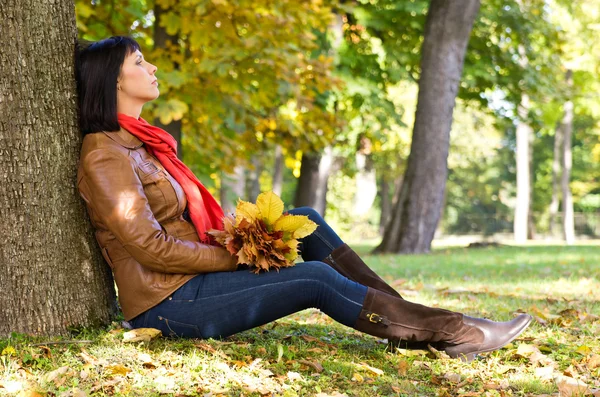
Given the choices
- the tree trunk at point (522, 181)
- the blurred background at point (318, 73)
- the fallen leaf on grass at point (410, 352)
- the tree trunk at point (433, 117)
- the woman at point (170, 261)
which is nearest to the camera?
the woman at point (170, 261)

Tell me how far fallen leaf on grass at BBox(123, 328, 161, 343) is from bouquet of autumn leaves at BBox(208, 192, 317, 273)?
1.97 feet

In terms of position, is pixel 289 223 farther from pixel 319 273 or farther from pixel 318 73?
pixel 318 73

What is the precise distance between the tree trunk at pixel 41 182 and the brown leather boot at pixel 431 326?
1625mm

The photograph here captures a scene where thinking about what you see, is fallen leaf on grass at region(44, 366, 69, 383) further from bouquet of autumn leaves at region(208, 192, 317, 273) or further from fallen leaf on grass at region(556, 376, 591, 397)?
fallen leaf on grass at region(556, 376, 591, 397)

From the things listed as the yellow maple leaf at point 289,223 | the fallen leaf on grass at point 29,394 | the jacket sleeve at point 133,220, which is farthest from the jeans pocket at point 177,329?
the fallen leaf on grass at point 29,394

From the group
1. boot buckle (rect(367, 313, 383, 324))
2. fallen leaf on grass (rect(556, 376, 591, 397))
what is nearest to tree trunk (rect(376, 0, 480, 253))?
boot buckle (rect(367, 313, 383, 324))

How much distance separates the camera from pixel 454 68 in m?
13.3

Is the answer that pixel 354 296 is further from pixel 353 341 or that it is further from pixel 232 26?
pixel 232 26

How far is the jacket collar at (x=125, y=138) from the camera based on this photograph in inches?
149

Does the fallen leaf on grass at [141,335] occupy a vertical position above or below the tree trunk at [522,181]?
below

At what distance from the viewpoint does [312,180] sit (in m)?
15.8

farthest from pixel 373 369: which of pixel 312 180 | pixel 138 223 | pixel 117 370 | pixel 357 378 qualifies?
pixel 312 180

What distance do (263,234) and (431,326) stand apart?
107 cm

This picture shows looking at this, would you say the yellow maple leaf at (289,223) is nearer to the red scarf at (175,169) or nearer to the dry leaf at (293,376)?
the red scarf at (175,169)
